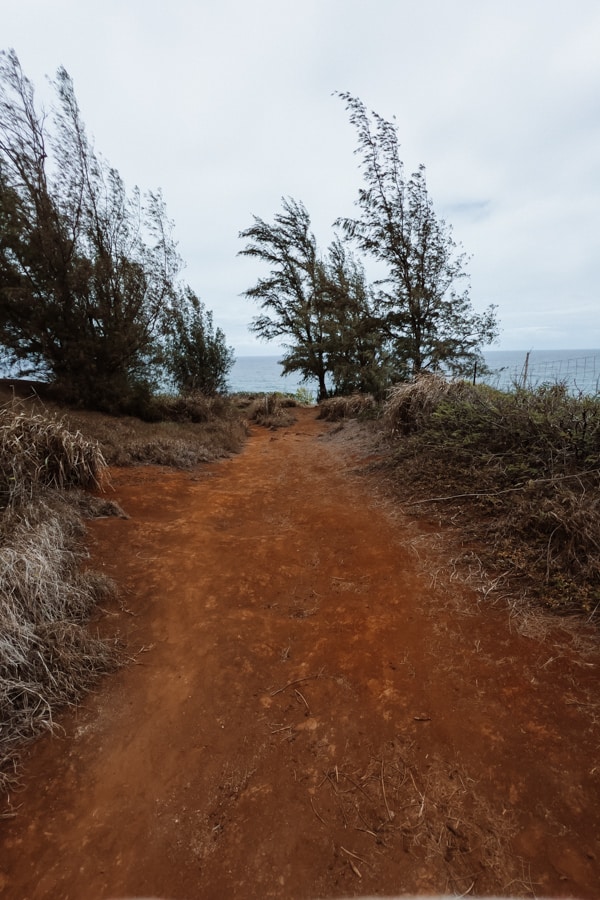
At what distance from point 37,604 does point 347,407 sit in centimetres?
935

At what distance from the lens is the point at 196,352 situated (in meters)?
11.8

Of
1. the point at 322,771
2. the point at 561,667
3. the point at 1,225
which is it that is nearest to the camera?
the point at 322,771

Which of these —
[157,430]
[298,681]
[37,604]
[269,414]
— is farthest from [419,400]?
[269,414]

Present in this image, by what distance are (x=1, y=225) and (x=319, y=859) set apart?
861 centimetres

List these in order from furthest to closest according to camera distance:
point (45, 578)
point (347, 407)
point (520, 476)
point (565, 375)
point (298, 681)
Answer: point (347, 407)
point (565, 375)
point (520, 476)
point (45, 578)
point (298, 681)

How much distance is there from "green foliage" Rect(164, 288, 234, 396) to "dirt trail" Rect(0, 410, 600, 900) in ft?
31.0

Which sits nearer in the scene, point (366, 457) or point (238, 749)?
point (238, 749)

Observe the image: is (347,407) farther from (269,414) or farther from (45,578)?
(45,578)

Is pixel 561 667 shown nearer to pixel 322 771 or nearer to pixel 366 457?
pixel 322 771

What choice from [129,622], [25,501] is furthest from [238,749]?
[25,501]

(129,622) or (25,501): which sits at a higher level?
(25,501)

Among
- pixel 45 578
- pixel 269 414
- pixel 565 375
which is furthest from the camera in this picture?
pixel 269 414

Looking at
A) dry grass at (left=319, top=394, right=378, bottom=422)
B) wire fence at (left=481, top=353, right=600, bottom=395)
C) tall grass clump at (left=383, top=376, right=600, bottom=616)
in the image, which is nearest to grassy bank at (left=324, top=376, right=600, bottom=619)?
tall grass clump at (left=383, top=376, right=600, bottom=616)

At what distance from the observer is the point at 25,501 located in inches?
127
